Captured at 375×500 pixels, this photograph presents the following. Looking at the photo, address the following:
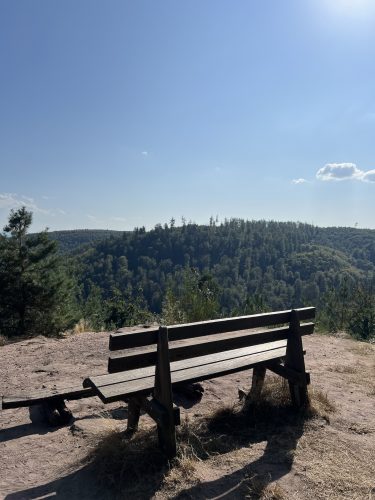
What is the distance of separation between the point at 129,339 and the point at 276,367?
176cm

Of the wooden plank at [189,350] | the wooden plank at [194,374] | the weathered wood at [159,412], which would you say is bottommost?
the weathered wood at [159,412]

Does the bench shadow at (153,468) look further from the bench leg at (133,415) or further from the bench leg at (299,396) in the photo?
the bench leg at (299,396)

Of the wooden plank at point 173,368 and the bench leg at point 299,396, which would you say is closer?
the wooden plank at point 173,368

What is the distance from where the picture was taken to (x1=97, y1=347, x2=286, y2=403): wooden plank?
2.86 meters

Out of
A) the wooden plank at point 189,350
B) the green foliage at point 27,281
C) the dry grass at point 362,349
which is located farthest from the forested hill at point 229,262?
the wooden plank at point 189,350

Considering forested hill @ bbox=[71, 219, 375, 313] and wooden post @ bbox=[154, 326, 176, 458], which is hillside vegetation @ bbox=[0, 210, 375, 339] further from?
wooden post @ bbox=[154, 326, 176, 458]

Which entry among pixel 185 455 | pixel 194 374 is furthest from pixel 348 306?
pixel 185 455

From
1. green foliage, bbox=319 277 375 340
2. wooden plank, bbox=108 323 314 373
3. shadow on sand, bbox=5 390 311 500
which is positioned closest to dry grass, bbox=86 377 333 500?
shadow on sand, bbox=5 390 311 500

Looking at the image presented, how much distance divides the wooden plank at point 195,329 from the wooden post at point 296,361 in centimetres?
10

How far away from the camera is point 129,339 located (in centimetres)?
270

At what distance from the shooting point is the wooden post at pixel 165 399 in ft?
9.21

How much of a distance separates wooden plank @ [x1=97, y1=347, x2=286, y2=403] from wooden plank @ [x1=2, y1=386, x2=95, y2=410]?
1284mm

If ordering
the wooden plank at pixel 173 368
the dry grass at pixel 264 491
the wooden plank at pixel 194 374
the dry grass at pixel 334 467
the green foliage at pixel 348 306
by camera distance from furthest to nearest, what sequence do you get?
the green foliage at pixel 348 306 → the wooden plank at pixel 173 368 → the wooden plank at pixel 194 374 → the dry grass at pixel 334 467 → the dry grass at pixel 264 491

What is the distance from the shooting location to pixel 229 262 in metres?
131
